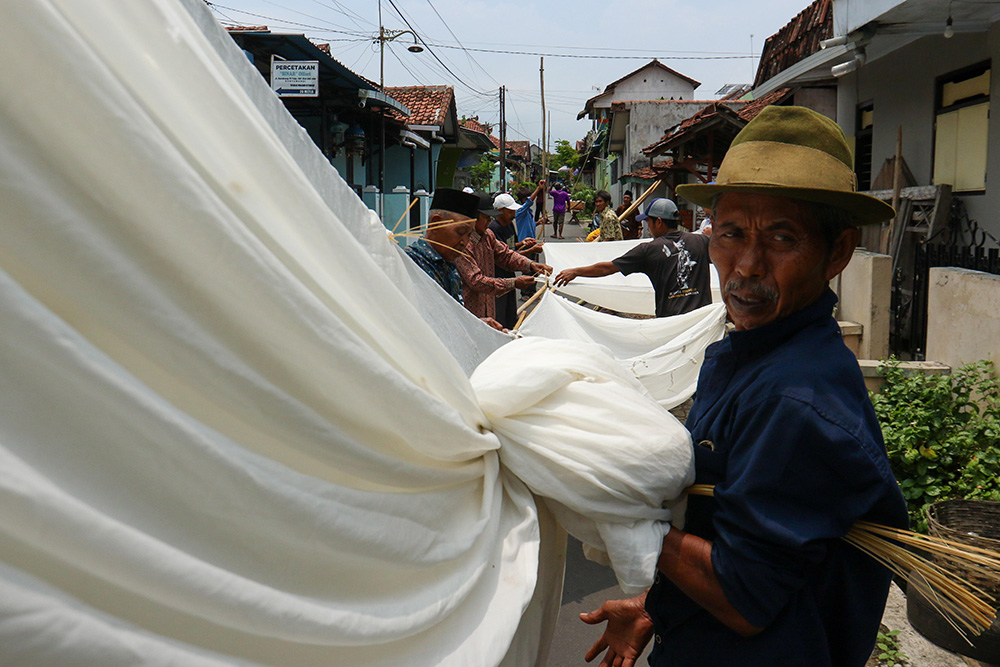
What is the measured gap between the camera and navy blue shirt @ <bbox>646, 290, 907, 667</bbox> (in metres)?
1.22

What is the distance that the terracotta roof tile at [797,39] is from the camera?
8359 millimetres

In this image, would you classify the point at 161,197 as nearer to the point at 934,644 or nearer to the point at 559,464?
the point at 559,464

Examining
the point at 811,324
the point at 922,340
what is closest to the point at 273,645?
the point at 811,324

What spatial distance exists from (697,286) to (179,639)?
5564mm

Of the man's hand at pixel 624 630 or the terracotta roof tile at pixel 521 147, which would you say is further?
the terracotta roof tile at pixel 521 147

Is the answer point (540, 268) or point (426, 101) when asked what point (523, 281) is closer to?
point (540, 268)

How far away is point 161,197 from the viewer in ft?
2.60

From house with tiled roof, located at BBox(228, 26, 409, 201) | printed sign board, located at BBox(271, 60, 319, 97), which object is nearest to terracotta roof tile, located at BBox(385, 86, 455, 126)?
house with tiled roof, located at BBox(228, 26, 409, 201)

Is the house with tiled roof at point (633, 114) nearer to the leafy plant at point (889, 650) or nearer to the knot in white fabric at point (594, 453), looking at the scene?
the leafy plant at point (889, 650)

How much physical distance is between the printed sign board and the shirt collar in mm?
9337

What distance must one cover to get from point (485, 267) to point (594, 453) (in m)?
5.01

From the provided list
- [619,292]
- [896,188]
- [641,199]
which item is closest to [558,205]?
[641,199]

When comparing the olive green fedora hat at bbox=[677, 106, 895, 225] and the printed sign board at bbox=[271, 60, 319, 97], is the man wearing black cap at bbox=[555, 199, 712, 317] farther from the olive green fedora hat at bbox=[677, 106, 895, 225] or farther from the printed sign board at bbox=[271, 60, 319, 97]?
the printed sign board at bbox=[271, 60, 319, 97]

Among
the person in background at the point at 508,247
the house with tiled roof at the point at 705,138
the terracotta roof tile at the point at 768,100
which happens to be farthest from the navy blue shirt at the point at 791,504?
the house with tiled roof at the point at 705,138
